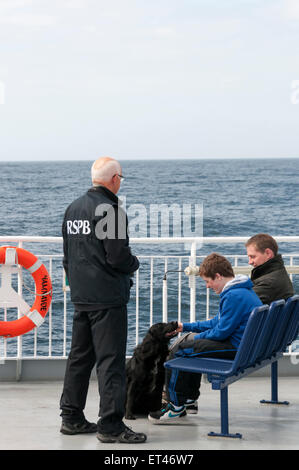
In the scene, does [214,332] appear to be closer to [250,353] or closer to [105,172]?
[250,353]

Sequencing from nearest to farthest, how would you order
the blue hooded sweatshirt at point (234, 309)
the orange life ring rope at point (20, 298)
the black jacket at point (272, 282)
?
the blue hooded sweatshirt at point (234, 309), the black jacket at point (272, 282), the orange life ring rope at point (20, 298)

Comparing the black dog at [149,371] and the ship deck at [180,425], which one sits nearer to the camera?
the ship deck at [180,425]

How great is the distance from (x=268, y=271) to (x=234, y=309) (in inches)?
22.3

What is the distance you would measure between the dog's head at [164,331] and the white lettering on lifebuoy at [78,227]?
2.35 feet

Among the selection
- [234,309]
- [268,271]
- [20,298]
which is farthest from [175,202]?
[234,309]

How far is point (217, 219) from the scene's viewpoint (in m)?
38.9

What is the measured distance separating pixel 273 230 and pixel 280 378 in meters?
32.5

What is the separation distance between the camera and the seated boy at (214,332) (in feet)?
12.9

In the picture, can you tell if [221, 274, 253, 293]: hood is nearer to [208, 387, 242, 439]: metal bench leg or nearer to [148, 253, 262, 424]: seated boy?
[148, 253, 262, 424]: seated boy

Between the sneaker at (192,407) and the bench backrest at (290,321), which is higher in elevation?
the bench backrest at (290,321)

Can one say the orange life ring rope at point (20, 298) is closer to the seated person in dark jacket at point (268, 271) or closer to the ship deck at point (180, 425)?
the ship deck at point (180, 425)

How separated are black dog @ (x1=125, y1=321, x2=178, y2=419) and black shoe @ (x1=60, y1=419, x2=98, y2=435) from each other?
354 millimetres

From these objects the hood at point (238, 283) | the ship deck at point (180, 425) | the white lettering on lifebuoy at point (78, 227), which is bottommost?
the ship deck at point (180, 425)

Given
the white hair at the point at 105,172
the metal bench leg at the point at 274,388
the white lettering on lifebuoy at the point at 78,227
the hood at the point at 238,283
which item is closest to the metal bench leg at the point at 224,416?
the hood at the point at 238,283
